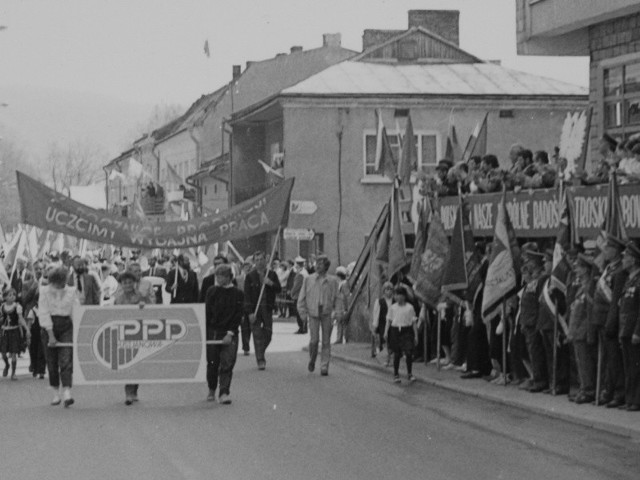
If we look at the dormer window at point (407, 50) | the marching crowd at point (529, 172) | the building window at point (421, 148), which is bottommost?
the marching crowd at point (529, 172)

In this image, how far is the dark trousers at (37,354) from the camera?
21109mm

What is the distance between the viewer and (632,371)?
1572cm

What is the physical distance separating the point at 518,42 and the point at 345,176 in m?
19.3

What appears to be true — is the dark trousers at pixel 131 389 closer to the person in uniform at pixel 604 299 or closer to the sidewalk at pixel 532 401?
the sidewalk at pixel 532 401

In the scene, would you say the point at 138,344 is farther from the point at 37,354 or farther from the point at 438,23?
the point at 438,23

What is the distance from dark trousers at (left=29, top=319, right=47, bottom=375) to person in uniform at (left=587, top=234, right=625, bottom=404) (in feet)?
28.3

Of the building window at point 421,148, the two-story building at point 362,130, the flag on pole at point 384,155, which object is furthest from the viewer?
the building window at point 421,148

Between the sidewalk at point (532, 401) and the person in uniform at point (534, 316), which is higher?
the person in uniform at point (534, 316)

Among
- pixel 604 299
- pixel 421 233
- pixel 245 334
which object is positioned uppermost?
pixel 421 233

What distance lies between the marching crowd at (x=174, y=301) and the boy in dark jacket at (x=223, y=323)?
1 centimetres

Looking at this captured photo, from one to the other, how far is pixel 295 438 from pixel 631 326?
4334 mm

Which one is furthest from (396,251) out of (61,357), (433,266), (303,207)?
(303,207)

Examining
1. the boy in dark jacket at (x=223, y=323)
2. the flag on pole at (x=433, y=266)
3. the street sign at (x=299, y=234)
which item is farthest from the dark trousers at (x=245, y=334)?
the street sign at (x=299, y=234)

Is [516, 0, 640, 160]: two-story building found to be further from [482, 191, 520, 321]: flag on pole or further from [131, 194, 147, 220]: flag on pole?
[131, 194, 147, 220]: flag on pole
